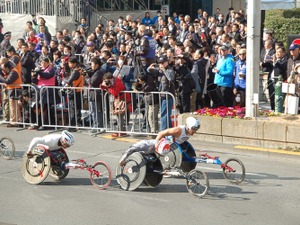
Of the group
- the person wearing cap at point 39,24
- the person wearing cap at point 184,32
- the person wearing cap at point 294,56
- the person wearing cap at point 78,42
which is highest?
the person wearing cap at point 39,24

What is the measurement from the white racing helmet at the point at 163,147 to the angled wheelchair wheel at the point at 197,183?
582mm

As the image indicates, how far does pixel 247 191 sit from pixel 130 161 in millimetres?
2006

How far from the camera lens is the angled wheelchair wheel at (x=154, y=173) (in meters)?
11.8

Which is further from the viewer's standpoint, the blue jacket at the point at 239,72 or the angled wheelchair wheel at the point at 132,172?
the blue jacket at the point at 239,72

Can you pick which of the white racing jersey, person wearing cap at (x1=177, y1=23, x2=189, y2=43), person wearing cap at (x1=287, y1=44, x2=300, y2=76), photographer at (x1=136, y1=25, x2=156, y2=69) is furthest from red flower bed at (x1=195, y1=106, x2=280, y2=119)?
person wearing cap at (x1=177, y1=23, x2=189, y2=43)

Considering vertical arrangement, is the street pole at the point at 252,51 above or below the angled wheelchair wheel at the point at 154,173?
above

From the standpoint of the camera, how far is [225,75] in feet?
55.6

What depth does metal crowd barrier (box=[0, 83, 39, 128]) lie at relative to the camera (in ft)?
56.6

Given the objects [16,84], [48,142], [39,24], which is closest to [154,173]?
[48,142]

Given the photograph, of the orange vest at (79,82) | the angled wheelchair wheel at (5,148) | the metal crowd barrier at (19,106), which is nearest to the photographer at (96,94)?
the orange vest at (79,82)

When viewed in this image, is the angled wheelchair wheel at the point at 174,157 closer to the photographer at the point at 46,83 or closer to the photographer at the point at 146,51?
the photographer at the point at 46,83

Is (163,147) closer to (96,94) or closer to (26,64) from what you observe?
(96,94)

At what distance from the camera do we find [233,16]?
25188mm

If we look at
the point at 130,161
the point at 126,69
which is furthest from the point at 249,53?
the point at 130,161
